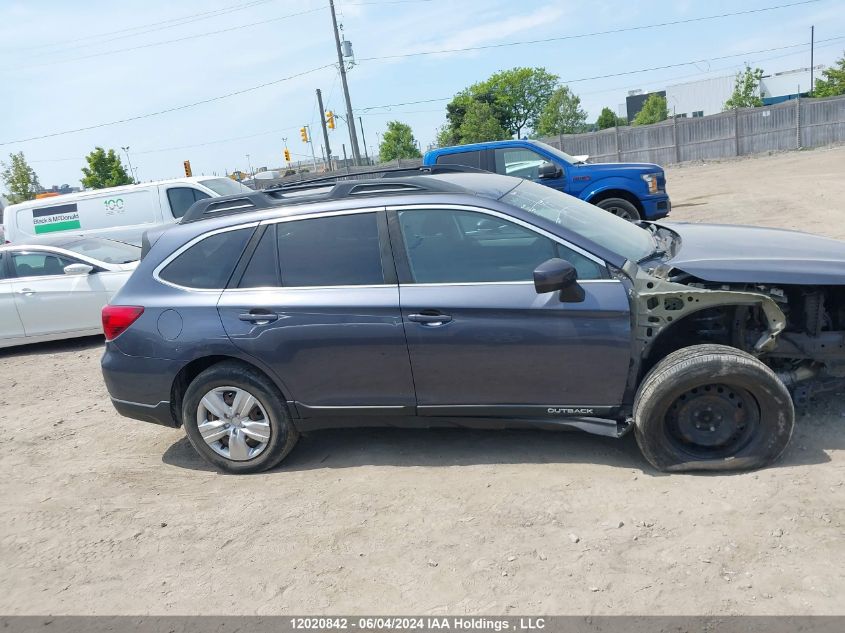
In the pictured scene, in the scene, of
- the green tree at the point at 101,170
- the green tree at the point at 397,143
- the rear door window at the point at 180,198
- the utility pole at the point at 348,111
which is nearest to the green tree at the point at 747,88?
the green tree at the point at 397,143

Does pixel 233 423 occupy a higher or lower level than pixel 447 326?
lower

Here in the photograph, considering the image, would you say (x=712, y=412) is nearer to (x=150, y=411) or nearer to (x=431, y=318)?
(x=431, y=318)

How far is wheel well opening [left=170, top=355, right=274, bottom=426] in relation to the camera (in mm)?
4672

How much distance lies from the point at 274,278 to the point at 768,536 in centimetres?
314

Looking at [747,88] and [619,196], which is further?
[747,88]

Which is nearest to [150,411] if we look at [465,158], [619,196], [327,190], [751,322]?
[327,190]

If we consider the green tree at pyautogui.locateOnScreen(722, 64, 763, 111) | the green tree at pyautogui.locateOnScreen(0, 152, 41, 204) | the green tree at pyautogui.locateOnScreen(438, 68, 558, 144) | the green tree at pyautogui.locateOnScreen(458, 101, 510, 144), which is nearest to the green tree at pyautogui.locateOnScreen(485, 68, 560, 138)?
the green tree at pyautogui.locateOnScreen(438, 68, 558, 144)

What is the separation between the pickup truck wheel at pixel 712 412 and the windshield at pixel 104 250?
7795mm

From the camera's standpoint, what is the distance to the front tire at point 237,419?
15.1 feet

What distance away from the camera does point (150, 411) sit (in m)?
4.82

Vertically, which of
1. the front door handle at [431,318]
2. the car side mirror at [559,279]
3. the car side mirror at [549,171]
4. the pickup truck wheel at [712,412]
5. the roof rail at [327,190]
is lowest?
the pickup truck wheel at [712,412]

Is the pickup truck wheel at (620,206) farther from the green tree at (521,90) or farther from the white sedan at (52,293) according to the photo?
the green tree at (521,90)

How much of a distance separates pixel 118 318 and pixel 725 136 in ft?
105
